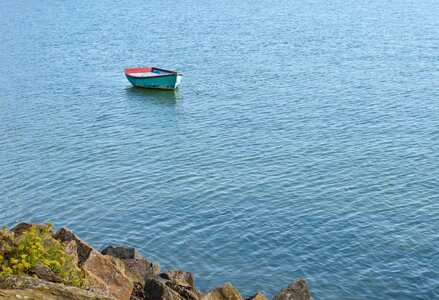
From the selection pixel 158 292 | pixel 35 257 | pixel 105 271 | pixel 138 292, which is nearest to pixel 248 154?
pixel 138 292

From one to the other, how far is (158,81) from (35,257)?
52.9 m

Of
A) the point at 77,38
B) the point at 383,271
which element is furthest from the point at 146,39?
the point at 383,271

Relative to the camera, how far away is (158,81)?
231 ft

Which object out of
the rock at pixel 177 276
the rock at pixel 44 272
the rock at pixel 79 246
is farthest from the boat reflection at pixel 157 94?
the rock at pixel 44 272

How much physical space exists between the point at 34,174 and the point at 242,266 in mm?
18325

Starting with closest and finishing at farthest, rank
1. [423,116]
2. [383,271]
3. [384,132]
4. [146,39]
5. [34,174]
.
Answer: [383,271]
[34,174]
[384,132]
[423,116]
[146,39]

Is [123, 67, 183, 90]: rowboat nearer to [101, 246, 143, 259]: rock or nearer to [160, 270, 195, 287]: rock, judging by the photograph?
[101, 246, 143, 259]: rock

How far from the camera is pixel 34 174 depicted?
4569 cm

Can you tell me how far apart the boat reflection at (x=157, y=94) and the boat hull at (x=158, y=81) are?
42 centimetres

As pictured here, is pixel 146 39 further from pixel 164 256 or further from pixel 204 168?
pixel 164 256

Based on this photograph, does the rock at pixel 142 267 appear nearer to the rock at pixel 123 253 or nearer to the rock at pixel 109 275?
the rock at pixel 123 253

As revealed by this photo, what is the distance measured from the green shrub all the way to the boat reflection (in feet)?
155

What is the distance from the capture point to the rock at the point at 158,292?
65.6 feet

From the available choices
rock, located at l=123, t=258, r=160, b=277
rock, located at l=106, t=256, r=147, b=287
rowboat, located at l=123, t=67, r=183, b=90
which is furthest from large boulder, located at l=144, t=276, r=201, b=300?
rowboat, located at l=123, t=67, r=183, b=90
